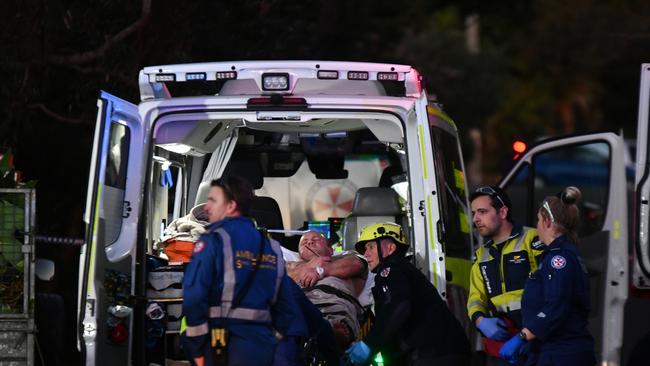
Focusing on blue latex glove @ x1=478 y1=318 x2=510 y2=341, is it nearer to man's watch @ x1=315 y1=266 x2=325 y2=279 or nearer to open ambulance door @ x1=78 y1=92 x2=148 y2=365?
man's watch @ x1=315 y1=266 x2=325 y2=279

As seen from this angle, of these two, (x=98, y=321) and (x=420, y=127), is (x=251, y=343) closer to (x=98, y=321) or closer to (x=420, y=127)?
(x=98, y=321)

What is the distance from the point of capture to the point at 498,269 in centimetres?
759

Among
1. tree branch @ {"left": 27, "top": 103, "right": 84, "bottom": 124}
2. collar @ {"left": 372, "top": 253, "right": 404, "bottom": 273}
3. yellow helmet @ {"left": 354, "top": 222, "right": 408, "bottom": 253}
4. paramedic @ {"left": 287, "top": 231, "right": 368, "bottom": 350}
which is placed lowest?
paramedic @ {"left": 287, "top": 231, "right": 368, "bottom": 350}

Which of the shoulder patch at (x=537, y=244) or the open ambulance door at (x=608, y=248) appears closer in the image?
the shoulder patch at (x=537, y=244)

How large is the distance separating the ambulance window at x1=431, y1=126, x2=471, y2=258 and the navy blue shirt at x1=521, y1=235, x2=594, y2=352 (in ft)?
2.66

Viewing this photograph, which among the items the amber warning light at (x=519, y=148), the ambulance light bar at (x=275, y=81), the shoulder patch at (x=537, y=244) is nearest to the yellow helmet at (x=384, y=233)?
the shoulder patch at (x=537, y=244)

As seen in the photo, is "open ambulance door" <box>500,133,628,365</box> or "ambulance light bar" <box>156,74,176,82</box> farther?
"open ambulance door" <box>500,133,628,365</box>

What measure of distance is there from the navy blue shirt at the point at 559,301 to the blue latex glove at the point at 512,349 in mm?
A: 107

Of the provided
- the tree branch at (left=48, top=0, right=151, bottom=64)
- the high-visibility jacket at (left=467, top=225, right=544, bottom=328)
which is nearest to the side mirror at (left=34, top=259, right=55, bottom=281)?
the high-visibility jacket at (left=467, top=225, right=544, bottom=328)

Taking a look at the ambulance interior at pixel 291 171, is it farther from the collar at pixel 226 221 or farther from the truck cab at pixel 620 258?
the collar at pixel 226 221

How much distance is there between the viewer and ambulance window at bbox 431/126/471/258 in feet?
26.3

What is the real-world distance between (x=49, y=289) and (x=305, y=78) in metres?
3.98

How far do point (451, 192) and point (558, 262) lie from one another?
1524mm

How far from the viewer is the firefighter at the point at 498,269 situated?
7.51 meters
